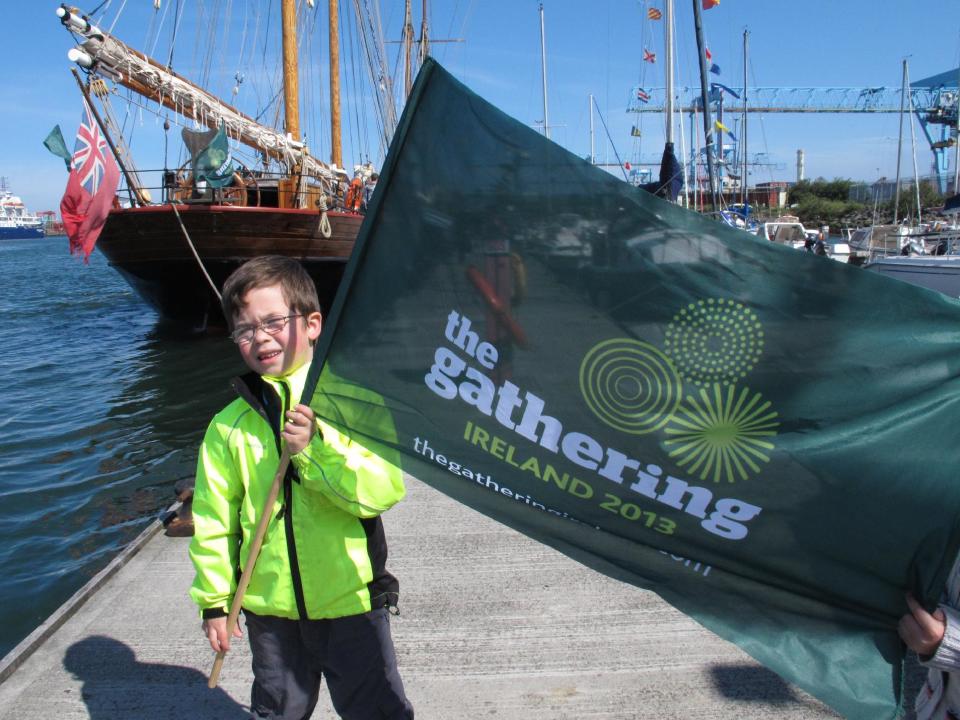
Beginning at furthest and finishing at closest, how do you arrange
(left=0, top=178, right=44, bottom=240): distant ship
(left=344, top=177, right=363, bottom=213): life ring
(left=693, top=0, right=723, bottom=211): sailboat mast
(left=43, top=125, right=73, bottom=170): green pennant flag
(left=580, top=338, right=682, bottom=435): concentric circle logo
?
1. (left=0, top=178, right=44, bottom=240): distant ship
2. (left=344, top=177, right=363, bottom=213): life ring
3. (left=693, top=0, right=723, bottom=211): sailboat mast
4. (left=43, top=125, right=73, bottom=170): green pennant flag
5. (left=580, top=338, right=682, bottom=435): concentric circle logo

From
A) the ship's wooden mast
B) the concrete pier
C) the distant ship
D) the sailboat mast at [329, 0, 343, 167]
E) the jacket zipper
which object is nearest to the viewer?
the jacket zipper

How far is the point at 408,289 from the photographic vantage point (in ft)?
6.32

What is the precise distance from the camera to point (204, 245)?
15445 mm

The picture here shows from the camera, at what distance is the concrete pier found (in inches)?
101

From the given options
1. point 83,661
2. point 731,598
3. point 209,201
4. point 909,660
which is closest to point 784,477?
point 731,598

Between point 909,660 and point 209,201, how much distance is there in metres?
15.1

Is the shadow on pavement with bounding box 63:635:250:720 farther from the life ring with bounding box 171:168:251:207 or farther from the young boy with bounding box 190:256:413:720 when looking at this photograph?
the life ring with bounding box 171:168:251:207

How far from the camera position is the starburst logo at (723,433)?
1.70 meters

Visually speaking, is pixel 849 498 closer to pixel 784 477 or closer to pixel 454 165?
pixel 784 477

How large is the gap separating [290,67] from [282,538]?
19.1 meters

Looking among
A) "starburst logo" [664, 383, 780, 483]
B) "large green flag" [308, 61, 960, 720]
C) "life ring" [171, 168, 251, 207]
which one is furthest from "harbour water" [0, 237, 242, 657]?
"starburst logo" [664, 383, 780, 483]

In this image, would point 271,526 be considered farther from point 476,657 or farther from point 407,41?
point 407,41

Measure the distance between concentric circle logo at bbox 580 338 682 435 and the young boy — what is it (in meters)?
0.59

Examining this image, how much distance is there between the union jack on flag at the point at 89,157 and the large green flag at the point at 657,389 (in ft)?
39.4
